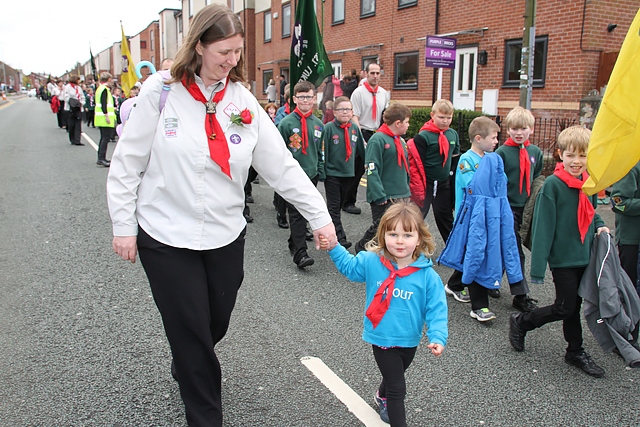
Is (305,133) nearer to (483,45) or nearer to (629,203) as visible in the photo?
(629,203)

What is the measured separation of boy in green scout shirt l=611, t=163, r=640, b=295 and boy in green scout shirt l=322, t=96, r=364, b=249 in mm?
3119

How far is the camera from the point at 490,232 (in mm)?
4535

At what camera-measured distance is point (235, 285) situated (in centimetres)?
293

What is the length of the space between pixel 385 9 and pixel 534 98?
7935mm

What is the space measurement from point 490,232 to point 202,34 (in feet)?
9.36

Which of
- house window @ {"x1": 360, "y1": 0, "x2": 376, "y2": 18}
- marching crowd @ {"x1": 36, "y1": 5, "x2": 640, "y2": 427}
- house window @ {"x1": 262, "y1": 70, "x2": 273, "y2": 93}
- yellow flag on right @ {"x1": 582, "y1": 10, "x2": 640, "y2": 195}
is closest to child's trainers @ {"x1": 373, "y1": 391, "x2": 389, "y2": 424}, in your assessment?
marching crowd @ {"x1": 36, "y1": 5, "x2": 640, "y2": 427}

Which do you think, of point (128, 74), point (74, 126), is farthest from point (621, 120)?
point (74, 126)

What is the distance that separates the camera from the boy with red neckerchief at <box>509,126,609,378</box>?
3742 mm

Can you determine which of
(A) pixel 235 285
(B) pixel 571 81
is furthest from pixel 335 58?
(A) pixel 235 285

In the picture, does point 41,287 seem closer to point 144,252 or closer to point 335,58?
point 144,252

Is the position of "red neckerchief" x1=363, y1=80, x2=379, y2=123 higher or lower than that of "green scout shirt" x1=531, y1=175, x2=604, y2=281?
higher

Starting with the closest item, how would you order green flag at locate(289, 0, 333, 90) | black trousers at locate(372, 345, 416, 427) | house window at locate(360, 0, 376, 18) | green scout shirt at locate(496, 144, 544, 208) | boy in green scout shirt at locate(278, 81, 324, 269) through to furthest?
black trousers at locate(372, 345, 416, 427) < green scout shirt at locate(496, 144, 544, 208) < boy in green scout shirt at locate(278, 81, 324, 269) < green flag at locate(289, 0, 333, 90) < house window at locate(360, 0, 376, 18)

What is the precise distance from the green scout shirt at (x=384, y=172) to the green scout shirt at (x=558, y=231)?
229 centimetres

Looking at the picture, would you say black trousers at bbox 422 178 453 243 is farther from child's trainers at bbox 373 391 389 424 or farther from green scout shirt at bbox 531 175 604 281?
child's trainers at bbox 373 391 389 424
